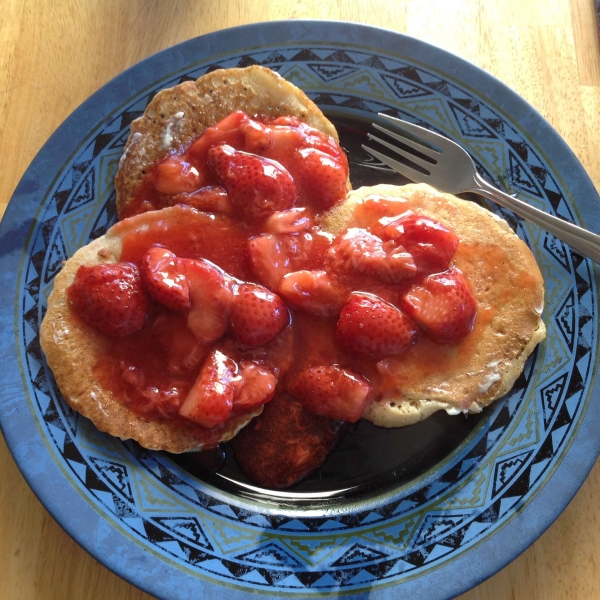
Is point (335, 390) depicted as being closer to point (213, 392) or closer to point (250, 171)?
point (213, 392)

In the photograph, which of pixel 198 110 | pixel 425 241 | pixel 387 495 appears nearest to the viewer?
pixel 425 241

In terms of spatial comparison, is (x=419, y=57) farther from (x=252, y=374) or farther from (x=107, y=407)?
(x=107, y=407)

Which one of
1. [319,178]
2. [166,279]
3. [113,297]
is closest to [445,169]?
[319,178]

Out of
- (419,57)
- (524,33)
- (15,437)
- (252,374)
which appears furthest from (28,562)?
(524,33)

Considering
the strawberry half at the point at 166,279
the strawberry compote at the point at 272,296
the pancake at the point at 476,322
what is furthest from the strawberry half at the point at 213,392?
the pancake at the point at 476,322

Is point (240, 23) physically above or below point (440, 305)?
above

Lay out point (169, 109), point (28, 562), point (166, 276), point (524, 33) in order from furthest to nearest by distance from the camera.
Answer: point (524, 33) < point (169, 109) < point (28, 562) < point (166, 276)

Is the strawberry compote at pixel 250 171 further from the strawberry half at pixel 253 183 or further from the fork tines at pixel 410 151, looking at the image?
the fork tines at pixel 410 151
